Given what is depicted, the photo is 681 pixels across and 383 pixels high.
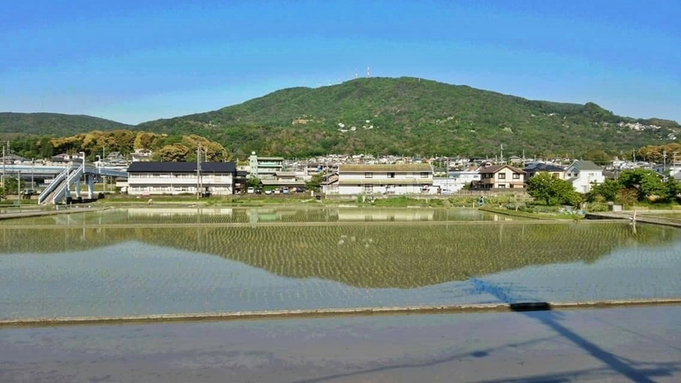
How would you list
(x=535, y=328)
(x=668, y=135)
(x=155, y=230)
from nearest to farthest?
(x=535, y=328) < (x=155, y=230) < (x=668, y=135)

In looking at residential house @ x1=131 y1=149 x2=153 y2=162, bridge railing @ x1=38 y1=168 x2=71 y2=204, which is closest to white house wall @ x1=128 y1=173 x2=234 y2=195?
bridge railing @ x1=38 y1=168 x2=71 y2=204

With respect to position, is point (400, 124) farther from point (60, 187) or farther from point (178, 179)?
point (60, 187)

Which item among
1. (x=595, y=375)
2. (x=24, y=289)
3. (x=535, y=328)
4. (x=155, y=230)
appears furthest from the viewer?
(x=155, y=230)

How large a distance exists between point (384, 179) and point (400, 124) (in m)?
71.8

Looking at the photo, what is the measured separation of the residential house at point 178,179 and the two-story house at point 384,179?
8541 mm

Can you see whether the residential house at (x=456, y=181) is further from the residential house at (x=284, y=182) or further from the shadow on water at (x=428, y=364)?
the shadow on water at (x=428, y=364)

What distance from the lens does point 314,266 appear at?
1241cm

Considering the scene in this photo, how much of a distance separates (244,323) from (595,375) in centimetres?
437

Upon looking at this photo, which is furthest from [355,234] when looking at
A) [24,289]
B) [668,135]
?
[668,135]

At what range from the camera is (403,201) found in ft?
116

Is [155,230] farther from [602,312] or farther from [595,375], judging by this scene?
[595,375]

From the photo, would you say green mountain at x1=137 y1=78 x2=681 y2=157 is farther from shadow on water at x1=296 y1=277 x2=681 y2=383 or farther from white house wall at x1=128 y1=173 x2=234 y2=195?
shadow on water at x1=296 y1=277 x2=681 y2=383

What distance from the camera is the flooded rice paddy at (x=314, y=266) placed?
931 centimetres

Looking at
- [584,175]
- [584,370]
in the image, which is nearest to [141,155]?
[584,175]
